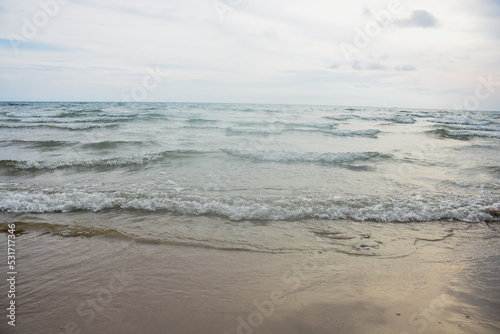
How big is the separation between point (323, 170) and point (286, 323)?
741 centimetres

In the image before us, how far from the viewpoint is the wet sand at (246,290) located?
282cm

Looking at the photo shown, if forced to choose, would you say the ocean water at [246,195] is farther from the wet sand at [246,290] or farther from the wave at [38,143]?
the wave at [38,143]

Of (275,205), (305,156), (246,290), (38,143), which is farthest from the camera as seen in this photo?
(38,143)

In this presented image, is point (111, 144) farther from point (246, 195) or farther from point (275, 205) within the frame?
point (275, 205)

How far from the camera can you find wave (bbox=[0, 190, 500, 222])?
5692 mm

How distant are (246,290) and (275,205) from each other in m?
2.93

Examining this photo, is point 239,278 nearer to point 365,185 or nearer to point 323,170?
point 365,185

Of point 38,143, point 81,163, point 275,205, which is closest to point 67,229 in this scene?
point 275,205

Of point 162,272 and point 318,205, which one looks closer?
point 162,272

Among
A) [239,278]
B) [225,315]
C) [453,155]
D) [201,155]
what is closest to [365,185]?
[239,278]

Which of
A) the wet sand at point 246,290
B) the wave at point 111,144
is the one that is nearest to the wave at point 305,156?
the wave at point 111,144

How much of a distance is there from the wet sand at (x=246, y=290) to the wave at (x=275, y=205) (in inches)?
55.2

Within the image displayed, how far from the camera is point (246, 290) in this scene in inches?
131

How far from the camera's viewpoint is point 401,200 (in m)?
6.45
